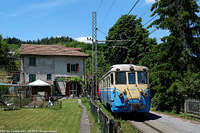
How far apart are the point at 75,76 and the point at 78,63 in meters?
2.29

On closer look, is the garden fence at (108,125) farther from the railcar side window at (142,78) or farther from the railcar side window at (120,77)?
the railcar side window at (142,78)

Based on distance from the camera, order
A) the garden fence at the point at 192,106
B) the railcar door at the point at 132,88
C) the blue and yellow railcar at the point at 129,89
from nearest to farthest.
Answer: the blue and yellow railcar at the point at 129,89, the railcar door at the point at 132,88, the garden fence at the point at 192,106

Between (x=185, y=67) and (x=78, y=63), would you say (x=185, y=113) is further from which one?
(x=78, y=63)

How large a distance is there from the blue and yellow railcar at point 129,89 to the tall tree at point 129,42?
18034mm

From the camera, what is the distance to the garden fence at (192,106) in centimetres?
1500

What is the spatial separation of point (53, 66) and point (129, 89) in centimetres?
2748

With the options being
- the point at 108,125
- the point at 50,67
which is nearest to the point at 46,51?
the point at 50,67

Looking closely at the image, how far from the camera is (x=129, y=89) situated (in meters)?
13.4

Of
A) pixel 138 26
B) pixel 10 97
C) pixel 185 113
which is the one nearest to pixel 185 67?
pixel 185 113

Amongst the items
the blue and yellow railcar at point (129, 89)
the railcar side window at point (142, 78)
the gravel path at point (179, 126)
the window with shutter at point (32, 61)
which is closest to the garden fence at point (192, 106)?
the gravel path at point (179, 126)

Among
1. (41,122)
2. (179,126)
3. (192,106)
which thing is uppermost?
(192,106)

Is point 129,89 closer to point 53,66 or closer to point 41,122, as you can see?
point 41,122

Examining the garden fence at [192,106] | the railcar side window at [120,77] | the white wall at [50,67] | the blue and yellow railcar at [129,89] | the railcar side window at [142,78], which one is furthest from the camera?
the white wall at [50,67]

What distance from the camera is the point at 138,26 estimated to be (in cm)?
3606
